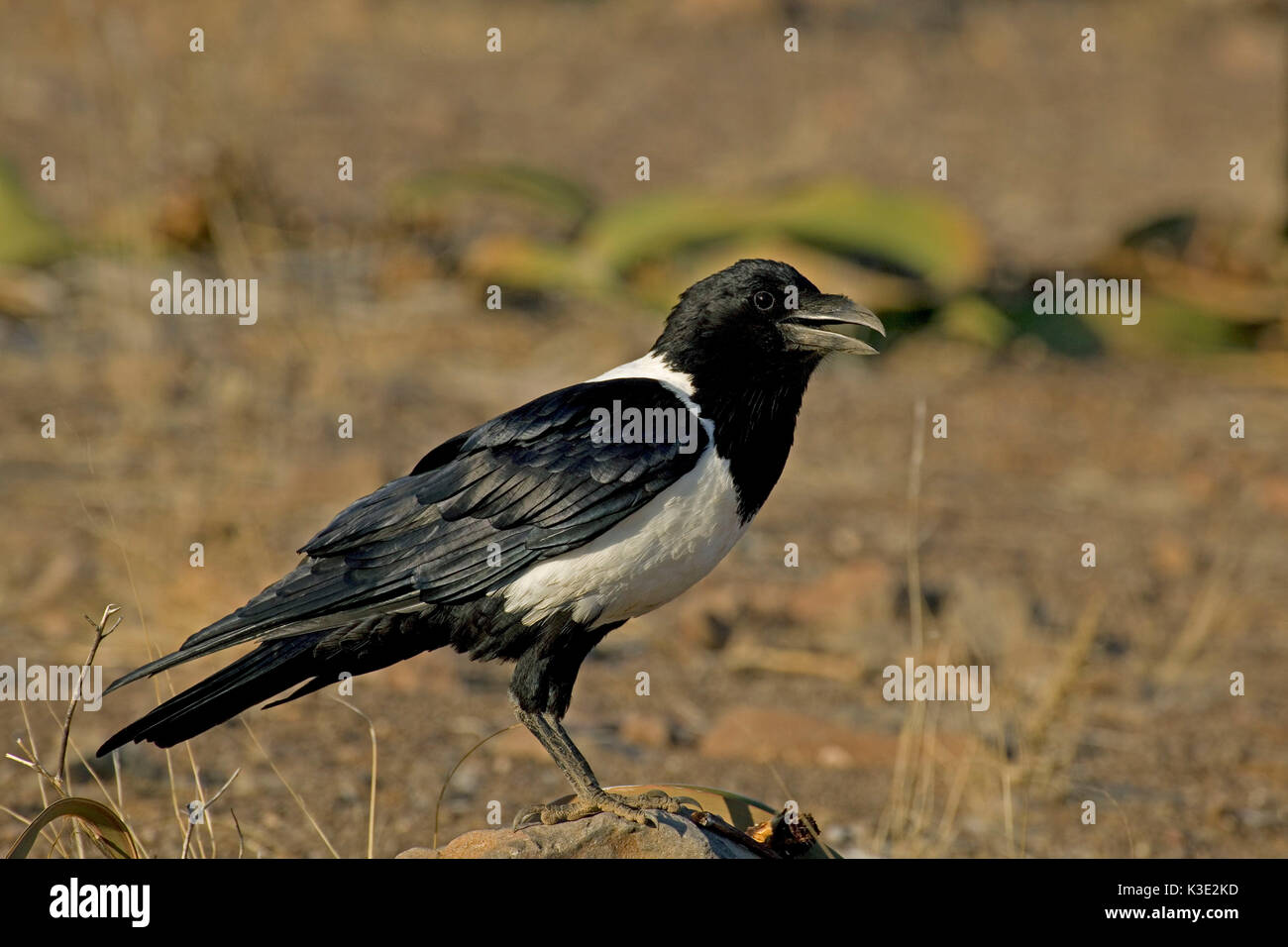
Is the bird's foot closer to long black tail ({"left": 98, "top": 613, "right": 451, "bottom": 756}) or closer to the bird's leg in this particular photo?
the bird's leg

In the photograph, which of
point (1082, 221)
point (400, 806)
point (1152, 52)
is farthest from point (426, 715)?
point (1152, 52)

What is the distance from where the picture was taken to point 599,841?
376cm

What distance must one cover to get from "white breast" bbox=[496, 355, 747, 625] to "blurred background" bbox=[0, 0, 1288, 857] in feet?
3.05

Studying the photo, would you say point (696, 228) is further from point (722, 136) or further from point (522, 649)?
point (522, 649)

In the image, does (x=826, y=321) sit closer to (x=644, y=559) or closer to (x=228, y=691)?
(x=644, y=559)

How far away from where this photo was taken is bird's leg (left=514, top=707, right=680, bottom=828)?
3.84 meters

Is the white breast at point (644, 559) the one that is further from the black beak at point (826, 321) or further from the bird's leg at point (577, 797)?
the black beak at point (826, 321)

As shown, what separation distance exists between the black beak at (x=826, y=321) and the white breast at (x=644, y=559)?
454 millimetres

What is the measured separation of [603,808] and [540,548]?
2.13 ft

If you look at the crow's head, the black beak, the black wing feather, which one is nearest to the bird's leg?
the black wing feather

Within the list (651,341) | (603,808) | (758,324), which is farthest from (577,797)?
(651,341)

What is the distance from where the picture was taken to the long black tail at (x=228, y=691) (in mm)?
3912

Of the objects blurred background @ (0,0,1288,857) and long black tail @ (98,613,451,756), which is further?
blurred background @ (0,0,1288,857)

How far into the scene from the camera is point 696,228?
10242 millimetres
